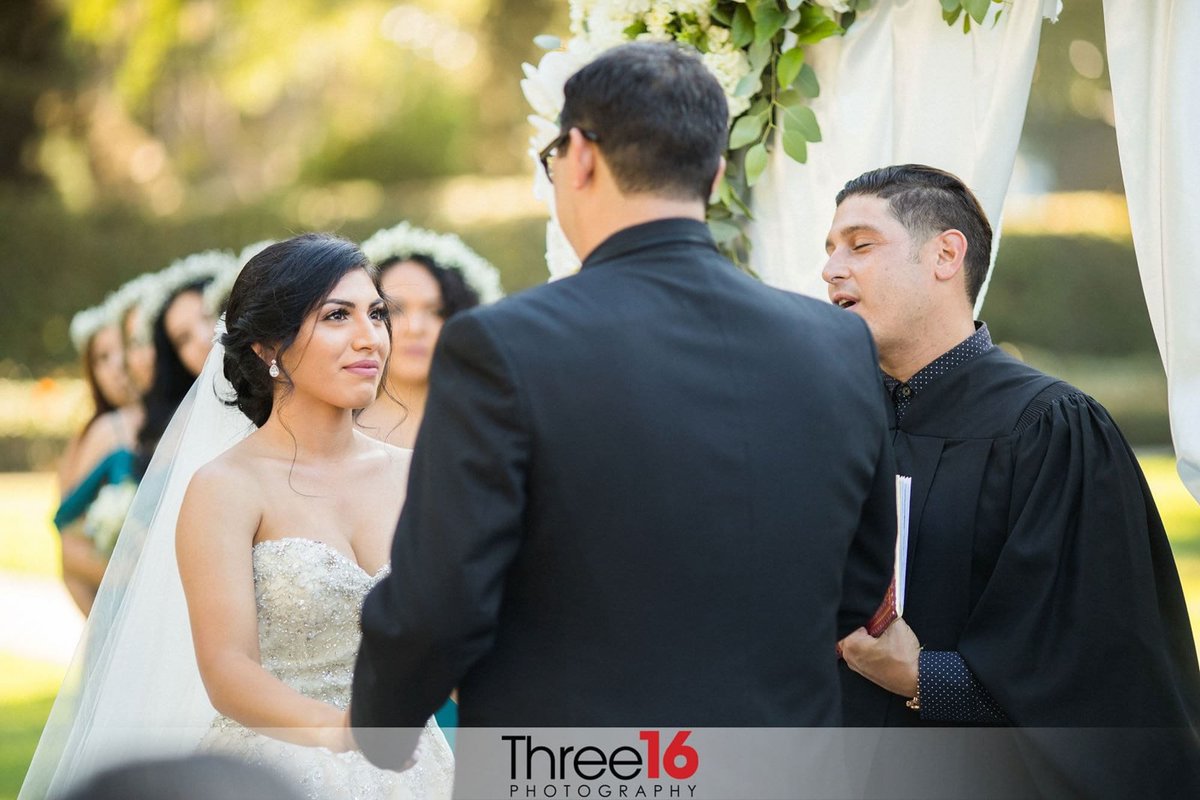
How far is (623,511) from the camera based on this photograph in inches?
82.4

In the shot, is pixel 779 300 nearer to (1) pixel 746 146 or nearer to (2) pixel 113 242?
(1) pixel 746 146

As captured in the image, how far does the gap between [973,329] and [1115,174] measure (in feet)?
70.7

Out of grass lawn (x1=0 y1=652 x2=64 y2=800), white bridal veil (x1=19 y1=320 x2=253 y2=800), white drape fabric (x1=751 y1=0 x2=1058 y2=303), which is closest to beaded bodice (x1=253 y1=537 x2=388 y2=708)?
white bridal veil (x1=19 y1=320 x2=253 y2=800)

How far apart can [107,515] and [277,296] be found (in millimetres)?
3034

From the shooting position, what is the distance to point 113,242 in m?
17.4

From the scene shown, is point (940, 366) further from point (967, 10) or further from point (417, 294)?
point (417, 294)

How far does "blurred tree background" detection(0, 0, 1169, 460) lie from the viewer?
17359 millimetres

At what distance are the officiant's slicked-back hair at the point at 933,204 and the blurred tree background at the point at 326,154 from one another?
8.75 meters

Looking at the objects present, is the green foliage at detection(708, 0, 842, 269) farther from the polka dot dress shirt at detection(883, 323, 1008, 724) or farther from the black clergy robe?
the polka dot dress shirt at detection(883, 323, 1008, 724)

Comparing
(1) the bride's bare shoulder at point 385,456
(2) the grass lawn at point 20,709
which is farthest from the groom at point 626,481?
(2) the grass lawn at point 20,709

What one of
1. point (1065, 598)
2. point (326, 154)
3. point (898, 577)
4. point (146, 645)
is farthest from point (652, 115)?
point (326, 154)

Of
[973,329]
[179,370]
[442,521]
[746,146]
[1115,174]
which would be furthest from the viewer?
[1115,174]

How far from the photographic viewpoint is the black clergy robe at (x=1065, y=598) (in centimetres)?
274

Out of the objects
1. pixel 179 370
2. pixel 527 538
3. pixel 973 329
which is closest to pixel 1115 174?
pixel 179 370
